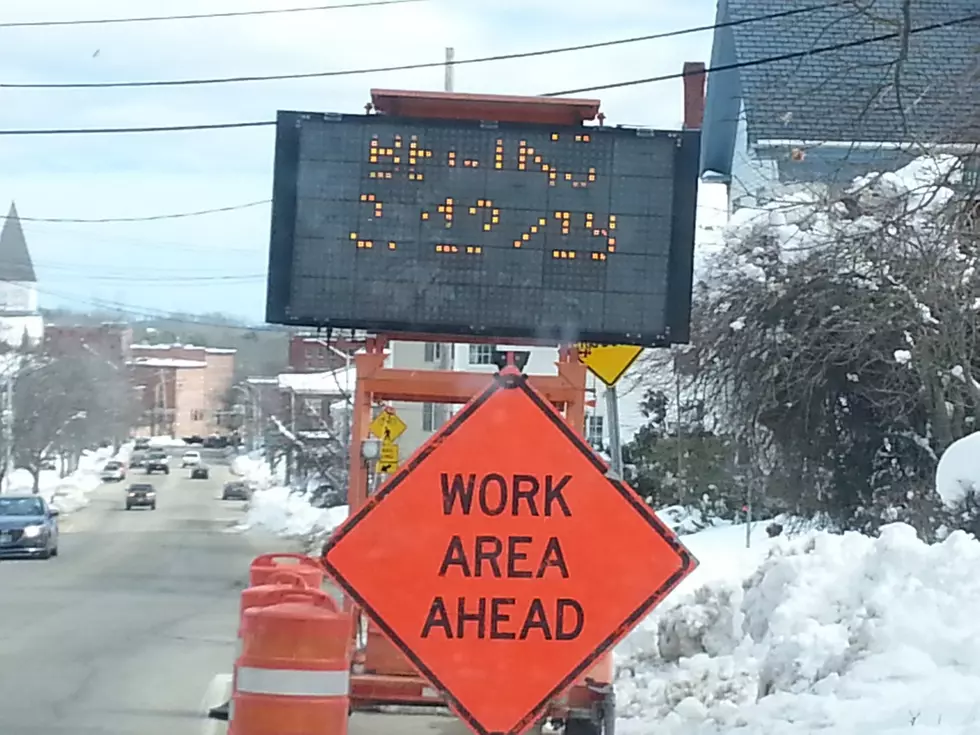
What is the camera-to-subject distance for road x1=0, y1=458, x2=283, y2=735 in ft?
37.2

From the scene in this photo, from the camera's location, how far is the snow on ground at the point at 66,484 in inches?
2869

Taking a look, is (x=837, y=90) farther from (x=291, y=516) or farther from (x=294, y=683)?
(x=291, y=516)

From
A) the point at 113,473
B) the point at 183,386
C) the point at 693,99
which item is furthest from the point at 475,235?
the point at 183,386

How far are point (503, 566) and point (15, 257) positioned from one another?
114850 millimetres

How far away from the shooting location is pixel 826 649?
8734mm

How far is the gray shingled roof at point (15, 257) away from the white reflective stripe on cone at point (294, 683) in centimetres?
10621

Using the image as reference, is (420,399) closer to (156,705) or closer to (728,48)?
(156,705)

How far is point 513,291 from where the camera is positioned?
8062 mm

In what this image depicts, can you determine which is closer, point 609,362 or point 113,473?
point 609,362

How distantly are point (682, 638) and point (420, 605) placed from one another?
19.2 feet

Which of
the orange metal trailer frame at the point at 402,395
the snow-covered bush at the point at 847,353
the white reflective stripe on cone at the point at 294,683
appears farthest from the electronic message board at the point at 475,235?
the snow-covered bush at the point at 847,353

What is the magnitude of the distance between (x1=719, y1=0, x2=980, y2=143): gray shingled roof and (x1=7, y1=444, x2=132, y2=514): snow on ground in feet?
149

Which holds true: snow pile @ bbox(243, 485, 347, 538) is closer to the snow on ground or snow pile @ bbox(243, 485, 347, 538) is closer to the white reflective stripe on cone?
the snow on ground

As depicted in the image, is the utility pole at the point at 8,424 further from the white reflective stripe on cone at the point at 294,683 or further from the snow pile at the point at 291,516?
the white reflective stripe on cone at the point at 294,683
